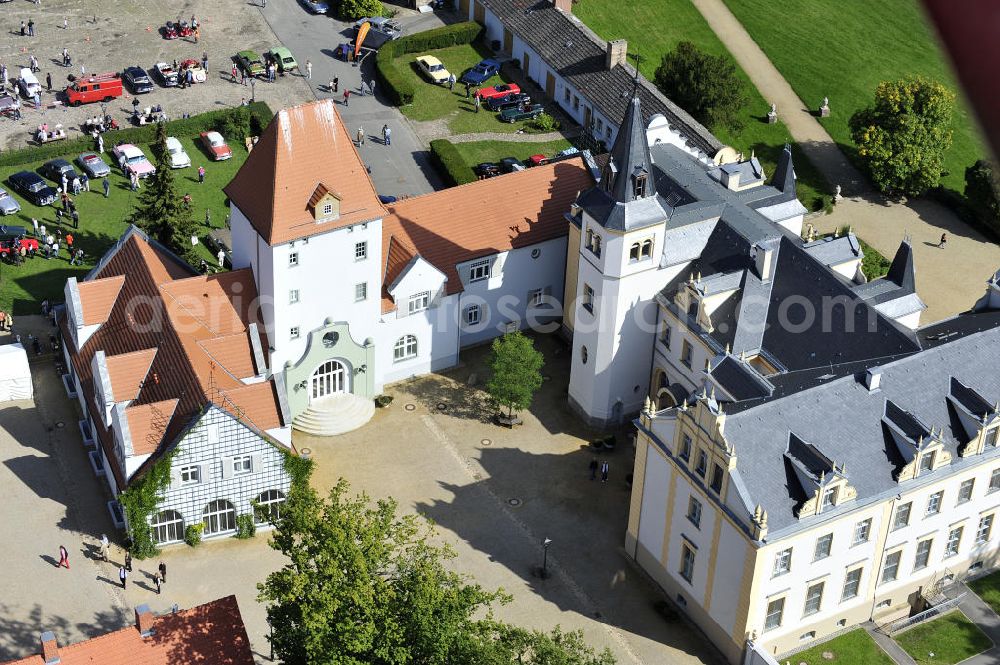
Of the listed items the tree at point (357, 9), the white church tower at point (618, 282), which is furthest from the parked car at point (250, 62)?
the white church tower at point (618, 282)

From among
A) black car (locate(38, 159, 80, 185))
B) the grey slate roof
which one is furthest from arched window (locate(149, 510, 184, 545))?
black car (locate(38, 159, 80, 185))

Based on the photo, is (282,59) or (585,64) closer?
(585,64)

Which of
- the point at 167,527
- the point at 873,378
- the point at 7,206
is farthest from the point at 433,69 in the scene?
the point at 873,378

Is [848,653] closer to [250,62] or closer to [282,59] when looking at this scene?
[282,59]

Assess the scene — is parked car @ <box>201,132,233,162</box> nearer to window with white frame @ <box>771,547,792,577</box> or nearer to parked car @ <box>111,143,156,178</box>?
parked car @ <box>111,143,156,178</box>

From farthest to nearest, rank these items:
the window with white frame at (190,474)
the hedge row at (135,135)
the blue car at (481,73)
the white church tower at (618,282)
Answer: the blue car at (481,73)
the hedge row at (135,135)
the white church tower at (618,282)
the window with white frame at (190,474)

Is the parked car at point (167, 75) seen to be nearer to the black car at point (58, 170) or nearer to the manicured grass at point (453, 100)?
the black car at point (58, 170)
